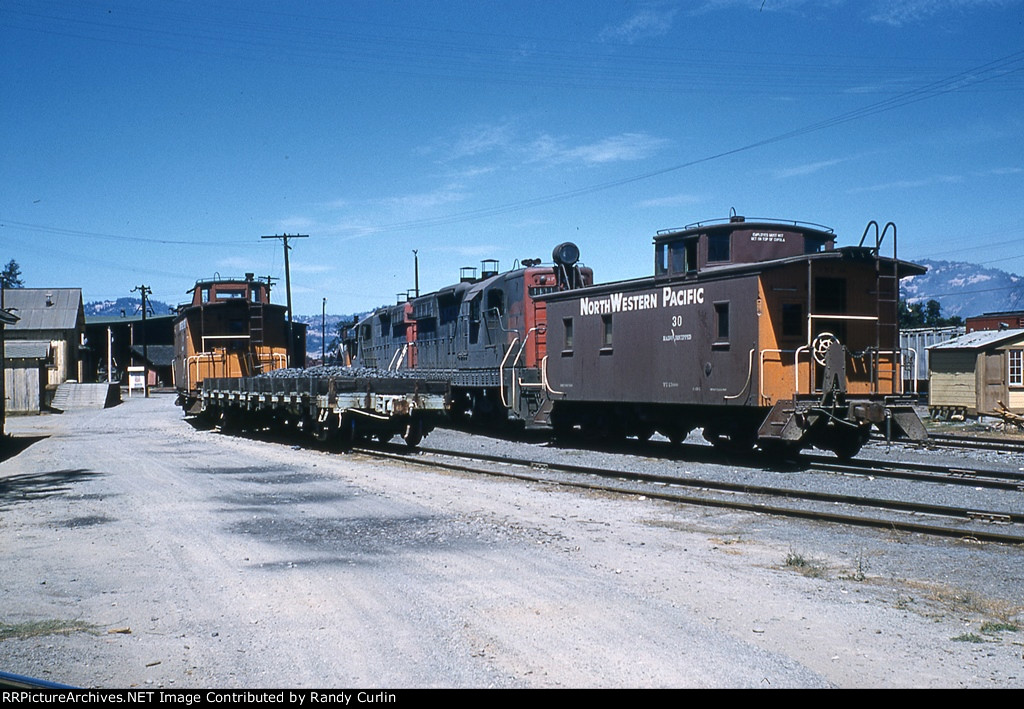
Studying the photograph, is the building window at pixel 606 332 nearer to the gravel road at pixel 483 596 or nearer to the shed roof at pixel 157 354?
the gravel road at pixel 483 596

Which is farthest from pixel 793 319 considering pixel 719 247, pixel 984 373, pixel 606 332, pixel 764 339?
pixel 984 373

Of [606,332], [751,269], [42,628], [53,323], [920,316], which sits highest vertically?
[920,316]

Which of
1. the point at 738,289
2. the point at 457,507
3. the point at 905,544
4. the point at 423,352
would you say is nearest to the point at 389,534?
the point at 457,507

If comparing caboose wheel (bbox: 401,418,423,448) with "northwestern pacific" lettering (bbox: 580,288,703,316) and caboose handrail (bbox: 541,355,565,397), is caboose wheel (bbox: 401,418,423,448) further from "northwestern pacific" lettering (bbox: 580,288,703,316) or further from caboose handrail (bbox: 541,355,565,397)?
"northwestern pacific" lettering (bbox: 580,288,703,316)

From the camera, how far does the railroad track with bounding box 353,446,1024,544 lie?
9.15 metres

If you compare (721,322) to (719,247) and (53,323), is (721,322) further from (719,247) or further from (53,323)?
(53,323)

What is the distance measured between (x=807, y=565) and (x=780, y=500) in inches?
155

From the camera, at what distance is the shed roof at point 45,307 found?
201 feet

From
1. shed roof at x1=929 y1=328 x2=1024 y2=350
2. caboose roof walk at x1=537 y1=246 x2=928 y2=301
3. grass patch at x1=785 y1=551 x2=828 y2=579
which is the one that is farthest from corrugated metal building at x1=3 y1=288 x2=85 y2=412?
grass patch at x1=785 y1=551 x2=828 y2=579

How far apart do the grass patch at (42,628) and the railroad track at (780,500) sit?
290 inches

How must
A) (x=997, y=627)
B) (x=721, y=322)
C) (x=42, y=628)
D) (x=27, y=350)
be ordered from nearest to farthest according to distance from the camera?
1. (x=997, y=627)
2. (x=42, y=628)
3. (x=721, y=322)
4. (x=27, y=350)

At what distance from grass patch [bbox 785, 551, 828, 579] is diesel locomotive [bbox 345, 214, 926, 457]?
610 cm

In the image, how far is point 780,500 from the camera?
11352 mm

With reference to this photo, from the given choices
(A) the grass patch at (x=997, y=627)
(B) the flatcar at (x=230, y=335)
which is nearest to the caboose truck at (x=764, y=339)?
(A) the grass patch at (x=997, y=627)
